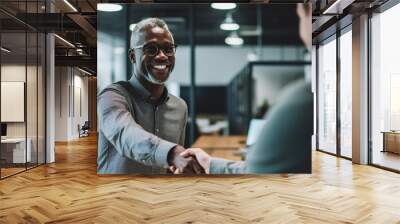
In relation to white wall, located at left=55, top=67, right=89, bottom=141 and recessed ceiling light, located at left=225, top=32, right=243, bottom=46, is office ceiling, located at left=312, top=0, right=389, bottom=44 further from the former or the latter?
white wall, located at left=55, top=67, right=89, bottom=141

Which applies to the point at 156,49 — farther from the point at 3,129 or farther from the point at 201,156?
the point at 3,129

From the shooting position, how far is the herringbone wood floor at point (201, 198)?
13.4 feet

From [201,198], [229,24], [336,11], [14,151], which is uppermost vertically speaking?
[336,11]

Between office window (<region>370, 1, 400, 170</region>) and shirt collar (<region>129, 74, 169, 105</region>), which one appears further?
office window (<region>370, 1, 400, 170</region>)

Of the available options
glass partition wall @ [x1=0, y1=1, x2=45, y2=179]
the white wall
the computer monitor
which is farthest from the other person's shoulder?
the white wall

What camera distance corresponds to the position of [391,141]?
7441 mm

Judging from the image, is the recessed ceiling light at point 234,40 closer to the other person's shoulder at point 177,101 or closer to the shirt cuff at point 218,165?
the other person's shoulder at point 177,101

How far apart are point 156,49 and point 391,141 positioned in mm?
4671

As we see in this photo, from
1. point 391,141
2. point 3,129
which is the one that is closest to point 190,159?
point 3,129

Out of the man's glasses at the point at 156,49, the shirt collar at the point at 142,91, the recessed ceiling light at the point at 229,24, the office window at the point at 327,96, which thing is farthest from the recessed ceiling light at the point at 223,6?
the office window at the point at 327,96

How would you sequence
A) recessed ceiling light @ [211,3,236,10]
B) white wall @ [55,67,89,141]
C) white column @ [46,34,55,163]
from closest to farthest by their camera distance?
Answer: recessed ceiling light @ [211,3,236,10], white column @ [46,34,55,163], white wall @ [55,67,89,141]

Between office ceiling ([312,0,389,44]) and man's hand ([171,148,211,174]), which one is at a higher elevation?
office ceiling ([312,0,389,44])

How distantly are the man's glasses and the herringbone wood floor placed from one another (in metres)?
1.89

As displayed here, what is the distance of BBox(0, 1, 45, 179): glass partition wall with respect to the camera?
21.7ft
